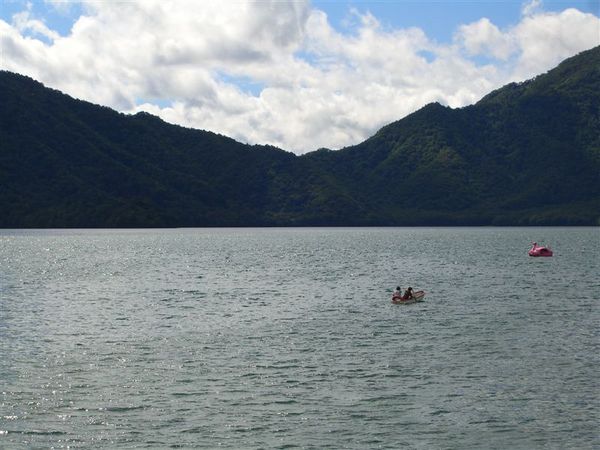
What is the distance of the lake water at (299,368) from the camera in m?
33.9

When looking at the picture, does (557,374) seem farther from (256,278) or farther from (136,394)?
(256,278)

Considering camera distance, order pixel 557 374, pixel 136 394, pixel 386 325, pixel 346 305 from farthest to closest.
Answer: pixel 346 305 < pixel 386 325 < pixel 557 374 < pixel 136 394

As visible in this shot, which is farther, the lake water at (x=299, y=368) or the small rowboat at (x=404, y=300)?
the small rowboat at (x=404, y=300)

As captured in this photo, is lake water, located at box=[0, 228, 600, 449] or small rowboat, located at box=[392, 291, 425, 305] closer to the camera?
lake water, located at box=[0, 228, 600, 449]

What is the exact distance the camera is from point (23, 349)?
53.2 metres

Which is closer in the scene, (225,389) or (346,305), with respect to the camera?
(225,389)

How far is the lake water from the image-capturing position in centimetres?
3391

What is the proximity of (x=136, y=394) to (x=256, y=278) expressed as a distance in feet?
268

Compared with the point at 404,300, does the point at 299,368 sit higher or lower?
lower

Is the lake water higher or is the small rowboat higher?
the small rowboat

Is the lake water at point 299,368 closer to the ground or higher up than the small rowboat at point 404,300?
closer to the ground

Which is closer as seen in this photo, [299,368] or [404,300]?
[299,368]

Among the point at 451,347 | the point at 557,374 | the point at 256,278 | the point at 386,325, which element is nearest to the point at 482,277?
the point at 256,278

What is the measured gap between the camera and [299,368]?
47312mm
